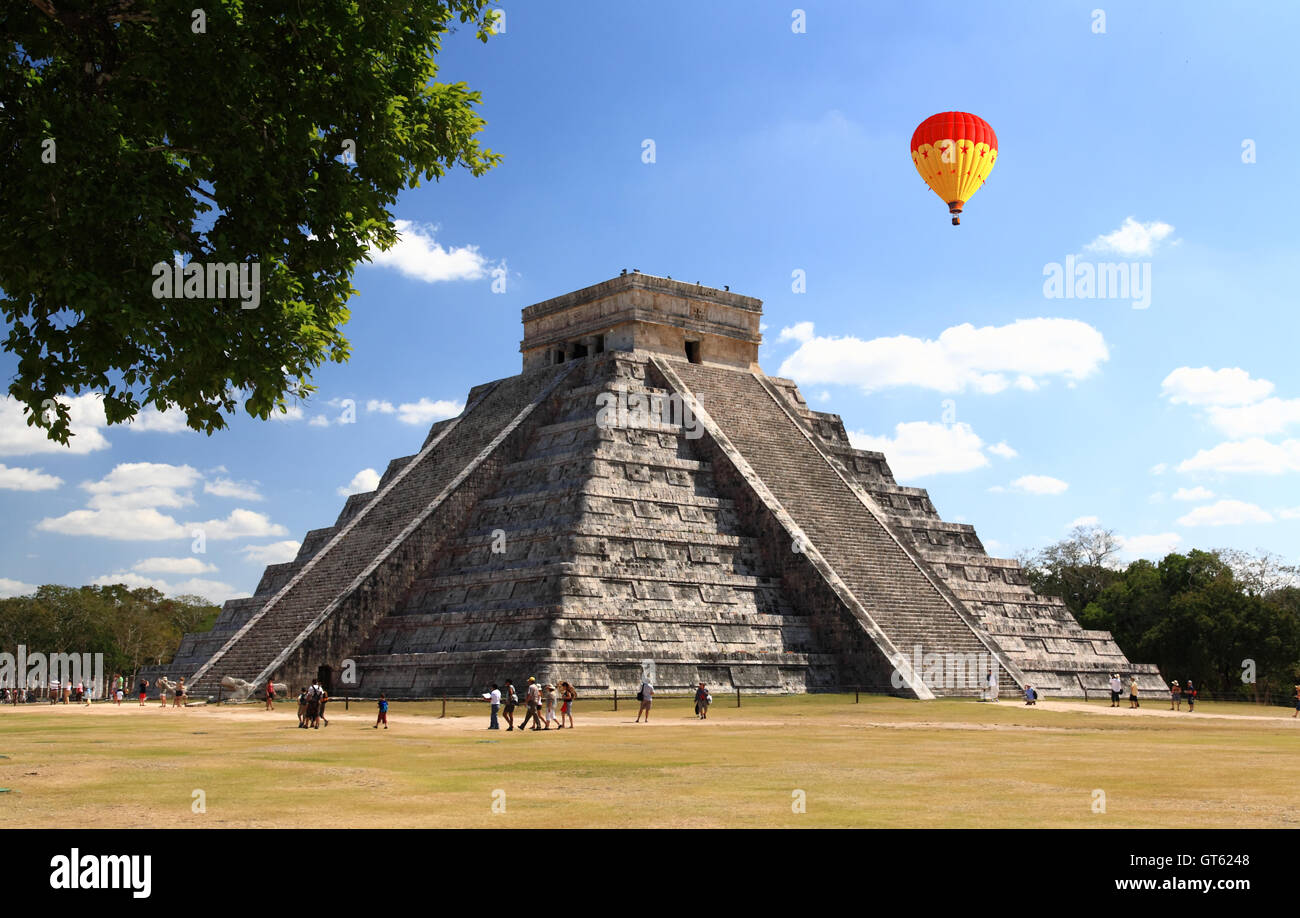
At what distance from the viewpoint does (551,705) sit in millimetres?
25078

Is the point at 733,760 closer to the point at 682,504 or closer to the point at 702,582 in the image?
the point at 702,582

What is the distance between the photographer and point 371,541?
40531 millimetres

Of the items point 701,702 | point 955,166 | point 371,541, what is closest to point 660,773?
point 701,702

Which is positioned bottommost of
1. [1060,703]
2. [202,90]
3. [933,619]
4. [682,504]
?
[1060,703]

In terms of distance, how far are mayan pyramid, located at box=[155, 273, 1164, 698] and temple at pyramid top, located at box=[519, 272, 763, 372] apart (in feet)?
0.27

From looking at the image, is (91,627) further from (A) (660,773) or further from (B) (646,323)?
(A) (660,773)

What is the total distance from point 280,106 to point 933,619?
90.9 feet

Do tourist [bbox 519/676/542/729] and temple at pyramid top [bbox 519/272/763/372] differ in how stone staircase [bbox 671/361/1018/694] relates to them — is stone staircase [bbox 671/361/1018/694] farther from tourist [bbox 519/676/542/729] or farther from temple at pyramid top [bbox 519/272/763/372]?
tourist [bbox 519/676/542/729]

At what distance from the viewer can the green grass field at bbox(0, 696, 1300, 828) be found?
11586 mm

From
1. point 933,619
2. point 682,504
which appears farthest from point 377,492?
point 933,619

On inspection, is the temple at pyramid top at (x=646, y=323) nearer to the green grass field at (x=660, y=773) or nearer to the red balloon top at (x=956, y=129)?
the red balloon top at (x=956, y=129)

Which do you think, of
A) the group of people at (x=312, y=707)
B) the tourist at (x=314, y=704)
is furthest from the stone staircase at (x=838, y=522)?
the tourist at (x=314, y=704)

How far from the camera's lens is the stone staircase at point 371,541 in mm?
35844

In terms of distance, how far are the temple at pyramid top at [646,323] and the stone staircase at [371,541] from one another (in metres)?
1.47
